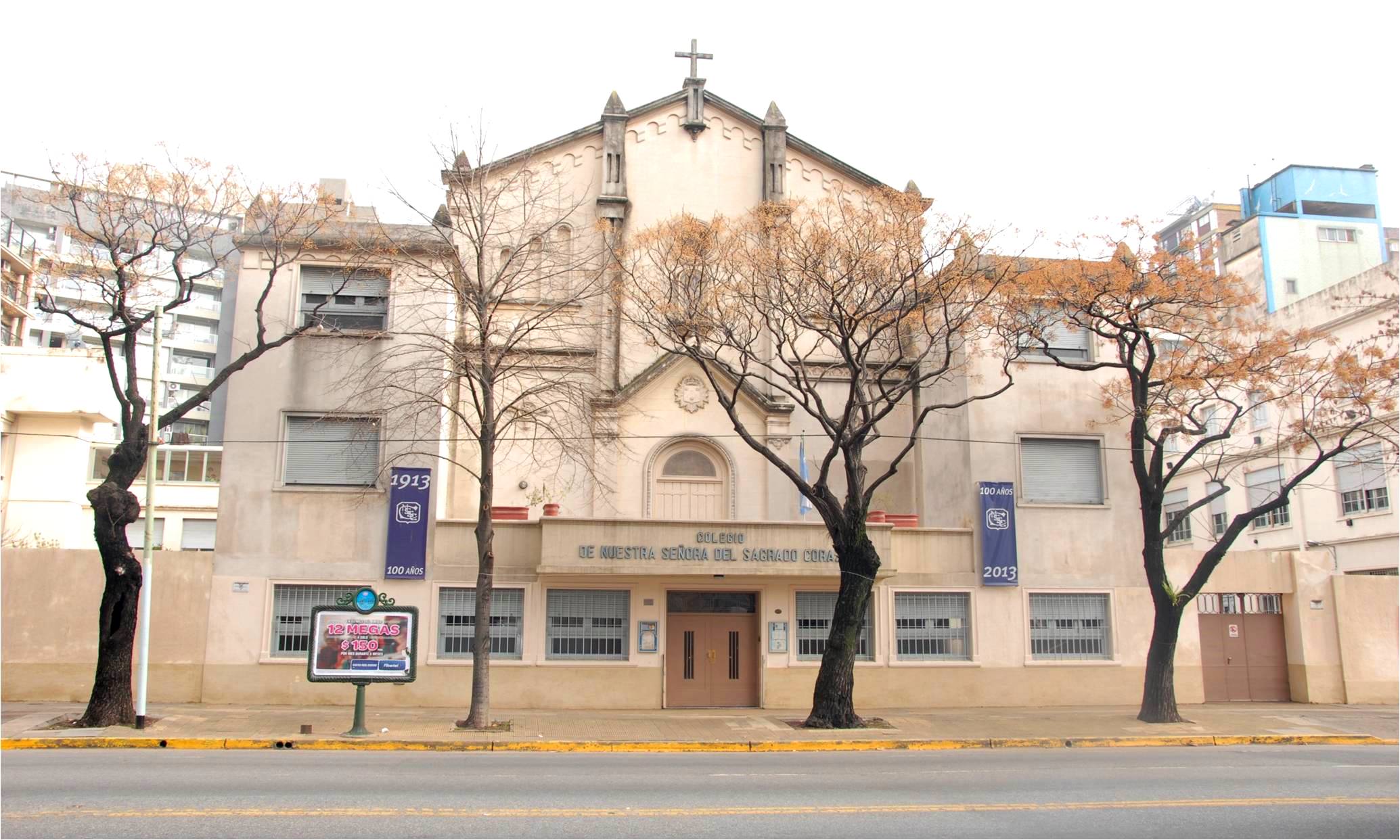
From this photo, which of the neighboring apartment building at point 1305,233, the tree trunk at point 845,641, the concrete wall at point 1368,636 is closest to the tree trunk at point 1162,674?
the tree trunk at point 845,641

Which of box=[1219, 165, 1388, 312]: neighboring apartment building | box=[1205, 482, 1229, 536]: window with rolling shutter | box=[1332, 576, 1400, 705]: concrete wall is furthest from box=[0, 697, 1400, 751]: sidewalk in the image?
box=[1219, 165, 1388, 312]: neighboring apartment building

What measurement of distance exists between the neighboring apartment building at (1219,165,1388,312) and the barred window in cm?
4303

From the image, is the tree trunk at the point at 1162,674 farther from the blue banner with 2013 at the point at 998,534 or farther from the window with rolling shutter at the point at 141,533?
the window with rolling shutter at the point at 141,533

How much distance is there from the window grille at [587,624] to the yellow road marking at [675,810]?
1199 cm

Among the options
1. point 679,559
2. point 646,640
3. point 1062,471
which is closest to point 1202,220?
point 1062,471

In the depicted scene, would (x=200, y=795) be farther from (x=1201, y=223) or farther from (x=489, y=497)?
(x=1201, y=223)

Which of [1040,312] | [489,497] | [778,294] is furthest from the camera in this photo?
[1040,312]

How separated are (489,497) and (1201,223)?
58789mm

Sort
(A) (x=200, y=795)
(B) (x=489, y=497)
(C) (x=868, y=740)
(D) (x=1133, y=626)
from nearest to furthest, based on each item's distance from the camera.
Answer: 1. (A) (x=200, y=795)
2. (C) (x=868, y=740)
3. (B) (x=489, y=497)
4. (D) (x=1133, y=626)

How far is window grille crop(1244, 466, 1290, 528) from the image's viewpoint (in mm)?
38438

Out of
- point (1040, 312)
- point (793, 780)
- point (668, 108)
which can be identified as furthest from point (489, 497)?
point (668, 108)

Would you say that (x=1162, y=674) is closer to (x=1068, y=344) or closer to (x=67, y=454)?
(x=1068, y=344)

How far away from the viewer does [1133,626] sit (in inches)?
927

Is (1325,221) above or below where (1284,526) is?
above
